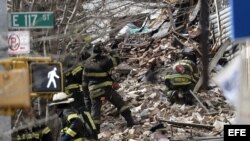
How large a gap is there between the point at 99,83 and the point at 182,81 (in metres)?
1.99

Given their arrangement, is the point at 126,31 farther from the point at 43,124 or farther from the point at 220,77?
the point at 220,77

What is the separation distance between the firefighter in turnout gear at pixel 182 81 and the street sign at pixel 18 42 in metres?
6.14

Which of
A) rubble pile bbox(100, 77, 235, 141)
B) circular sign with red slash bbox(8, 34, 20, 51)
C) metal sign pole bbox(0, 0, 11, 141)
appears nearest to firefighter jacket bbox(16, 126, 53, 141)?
circular sign with red slash bbox(8, 34, 20, 51)

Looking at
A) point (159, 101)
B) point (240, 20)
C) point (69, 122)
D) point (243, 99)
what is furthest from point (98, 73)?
point (240, 20)

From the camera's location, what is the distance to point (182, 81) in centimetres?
1578

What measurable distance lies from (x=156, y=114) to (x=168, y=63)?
9.52ft

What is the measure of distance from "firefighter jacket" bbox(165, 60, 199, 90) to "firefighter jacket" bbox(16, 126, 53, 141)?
4.90 m

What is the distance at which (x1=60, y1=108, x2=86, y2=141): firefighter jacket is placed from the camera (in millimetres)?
10445

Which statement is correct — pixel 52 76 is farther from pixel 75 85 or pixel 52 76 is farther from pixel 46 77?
pixel 75 85

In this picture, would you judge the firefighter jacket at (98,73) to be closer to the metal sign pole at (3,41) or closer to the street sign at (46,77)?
the metal sign pole at (3,41)

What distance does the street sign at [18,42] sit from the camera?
385 inches

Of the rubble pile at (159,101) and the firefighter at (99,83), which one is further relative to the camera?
the rubble pile at (159,101)

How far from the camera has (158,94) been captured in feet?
56.1

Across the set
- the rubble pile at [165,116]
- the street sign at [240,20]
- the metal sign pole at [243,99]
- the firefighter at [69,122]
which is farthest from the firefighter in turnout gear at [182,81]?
the street sign at [240,20]
